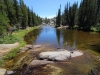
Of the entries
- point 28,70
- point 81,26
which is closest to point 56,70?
point 28,70

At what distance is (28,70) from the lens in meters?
12.6

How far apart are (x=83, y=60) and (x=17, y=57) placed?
28.4 ft

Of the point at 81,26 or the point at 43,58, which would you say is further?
the point at 81,26

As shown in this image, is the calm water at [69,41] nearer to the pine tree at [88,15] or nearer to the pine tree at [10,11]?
the pine tree at [10,11]

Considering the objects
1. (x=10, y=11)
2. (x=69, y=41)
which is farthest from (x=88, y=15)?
(x=10, y=11)

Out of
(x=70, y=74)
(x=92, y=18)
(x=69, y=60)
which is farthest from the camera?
(x=92, y=18)

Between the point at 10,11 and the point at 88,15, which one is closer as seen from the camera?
the point at 10,11

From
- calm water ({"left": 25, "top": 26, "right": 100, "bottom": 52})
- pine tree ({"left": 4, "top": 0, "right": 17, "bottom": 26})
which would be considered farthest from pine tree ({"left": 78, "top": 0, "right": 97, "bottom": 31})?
pine tree ({"left": 4, "top": 0, "right": 17, "bottom": 26})

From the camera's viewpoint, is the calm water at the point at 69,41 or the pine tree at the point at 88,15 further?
the pine tree at the point at 88,15

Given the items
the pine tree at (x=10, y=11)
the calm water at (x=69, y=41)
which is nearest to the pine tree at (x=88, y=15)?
the calm water at (x=69, y=41)

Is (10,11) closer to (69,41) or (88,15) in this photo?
(69,41)

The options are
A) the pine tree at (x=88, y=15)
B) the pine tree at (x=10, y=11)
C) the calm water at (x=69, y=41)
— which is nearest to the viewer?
the calm water at (x=69, y=41)

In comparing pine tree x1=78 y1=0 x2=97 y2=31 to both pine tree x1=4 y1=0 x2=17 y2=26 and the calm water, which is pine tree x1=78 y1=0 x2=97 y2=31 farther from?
pine tree x1=4 y1=0 x2=17 y2=26

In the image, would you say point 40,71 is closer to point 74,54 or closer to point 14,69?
point 14,69
